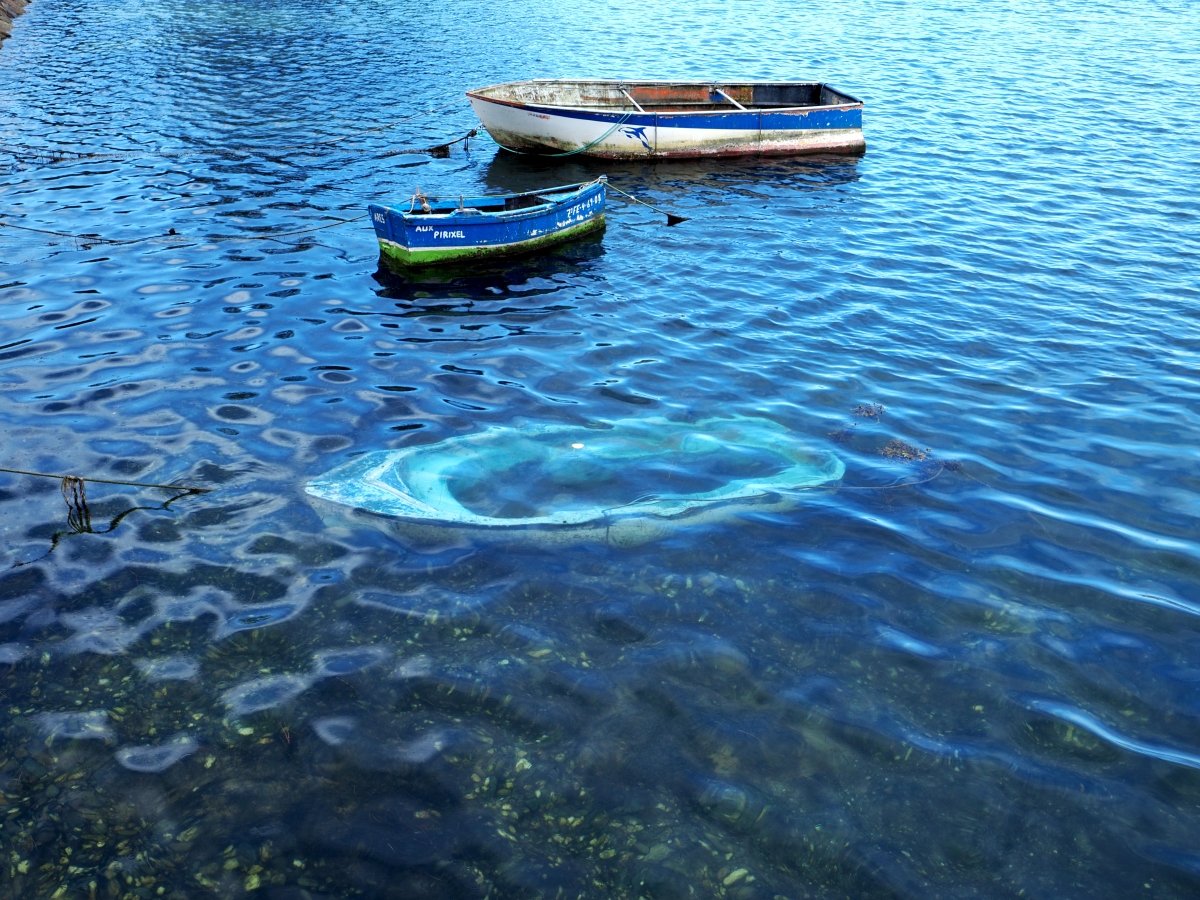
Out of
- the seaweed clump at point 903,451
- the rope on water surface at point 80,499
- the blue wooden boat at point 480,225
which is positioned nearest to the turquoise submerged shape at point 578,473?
the seaweed clump at point 903,451

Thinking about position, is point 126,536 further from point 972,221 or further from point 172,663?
point 972,221

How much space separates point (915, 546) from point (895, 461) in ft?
5.40

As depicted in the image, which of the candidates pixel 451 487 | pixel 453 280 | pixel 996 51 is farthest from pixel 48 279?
pixel 996 51

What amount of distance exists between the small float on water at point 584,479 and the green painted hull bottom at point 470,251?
568cm

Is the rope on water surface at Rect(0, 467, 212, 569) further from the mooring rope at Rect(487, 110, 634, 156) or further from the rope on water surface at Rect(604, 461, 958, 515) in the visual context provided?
the mooring rope at Rect(487, 110, 634, 156)

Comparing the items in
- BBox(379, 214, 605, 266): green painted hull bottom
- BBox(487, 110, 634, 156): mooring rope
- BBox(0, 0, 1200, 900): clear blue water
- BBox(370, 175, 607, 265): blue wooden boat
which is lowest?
BBox(0, 0, 1200, 900): clear blue water

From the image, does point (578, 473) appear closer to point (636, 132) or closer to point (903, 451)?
point (903, 451)

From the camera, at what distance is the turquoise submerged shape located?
9180 millimetres

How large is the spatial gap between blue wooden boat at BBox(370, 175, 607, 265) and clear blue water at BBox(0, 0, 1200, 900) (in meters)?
0.53

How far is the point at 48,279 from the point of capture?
581 inches

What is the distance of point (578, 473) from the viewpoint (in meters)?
9.77

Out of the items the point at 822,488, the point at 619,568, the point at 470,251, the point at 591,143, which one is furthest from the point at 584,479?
the point at 591,143

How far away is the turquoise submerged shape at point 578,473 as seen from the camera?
9180 millimetres

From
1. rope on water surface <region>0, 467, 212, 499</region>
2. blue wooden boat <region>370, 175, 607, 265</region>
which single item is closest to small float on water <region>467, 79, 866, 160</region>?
blue wooden boat <region>370, 175, 607, 265</region>
